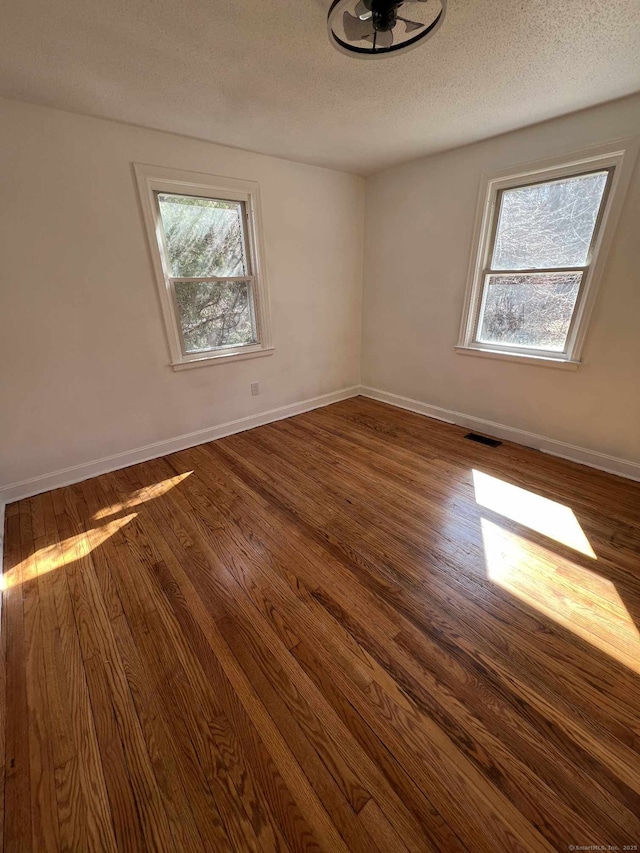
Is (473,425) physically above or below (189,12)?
below

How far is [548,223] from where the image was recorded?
8.41ft

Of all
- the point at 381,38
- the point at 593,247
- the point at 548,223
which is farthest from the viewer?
the point at 548,223

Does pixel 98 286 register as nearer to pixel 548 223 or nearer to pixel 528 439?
pixel 548 223

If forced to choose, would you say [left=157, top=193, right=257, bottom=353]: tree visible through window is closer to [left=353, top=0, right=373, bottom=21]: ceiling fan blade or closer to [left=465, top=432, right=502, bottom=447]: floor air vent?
[left=353, top=0, right=373, bottom=21]: ceiling fan blade

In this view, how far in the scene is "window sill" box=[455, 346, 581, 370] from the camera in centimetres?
263

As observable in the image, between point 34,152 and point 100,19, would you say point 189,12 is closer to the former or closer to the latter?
point 100,19

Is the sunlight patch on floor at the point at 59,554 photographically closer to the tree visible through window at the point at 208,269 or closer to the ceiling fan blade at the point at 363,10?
the tree visible through window at the point at 208,269

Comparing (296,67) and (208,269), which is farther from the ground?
(296,67)

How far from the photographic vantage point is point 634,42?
1.55 meters

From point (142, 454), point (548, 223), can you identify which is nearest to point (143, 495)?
point (142, 454)

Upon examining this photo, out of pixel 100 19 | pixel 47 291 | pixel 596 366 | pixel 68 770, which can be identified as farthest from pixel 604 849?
pixel 47 291

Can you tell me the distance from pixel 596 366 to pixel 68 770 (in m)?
3.52

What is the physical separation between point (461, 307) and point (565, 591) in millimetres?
2446

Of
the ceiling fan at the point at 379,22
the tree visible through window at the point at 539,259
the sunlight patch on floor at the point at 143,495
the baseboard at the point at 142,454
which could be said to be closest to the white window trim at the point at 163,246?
the baseboard at the point at 142,454
